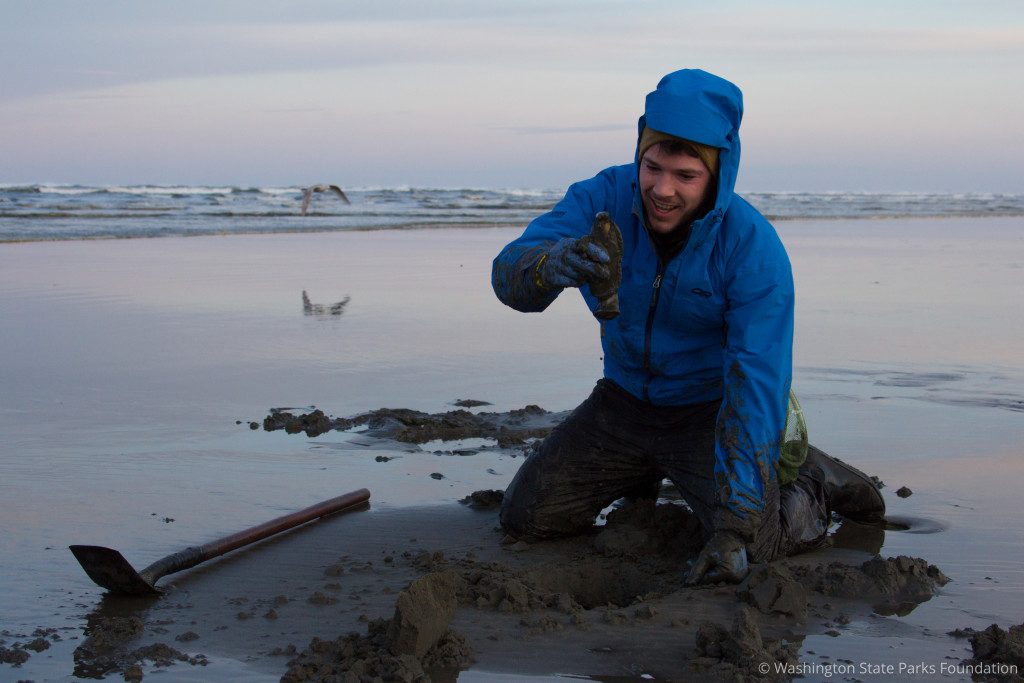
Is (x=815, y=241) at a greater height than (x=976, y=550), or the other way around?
(x=815, y=241)

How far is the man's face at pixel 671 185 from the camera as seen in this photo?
3.45 metres

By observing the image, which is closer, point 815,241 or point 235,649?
point 235,649

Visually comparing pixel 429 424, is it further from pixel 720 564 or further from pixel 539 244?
pixel 720 564

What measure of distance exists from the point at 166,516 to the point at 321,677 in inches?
59.7

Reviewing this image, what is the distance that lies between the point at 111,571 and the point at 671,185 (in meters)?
2.00

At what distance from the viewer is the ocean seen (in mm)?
19984

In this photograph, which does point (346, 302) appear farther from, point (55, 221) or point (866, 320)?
point (55, 221)

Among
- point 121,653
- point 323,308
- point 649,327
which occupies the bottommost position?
point 121,653

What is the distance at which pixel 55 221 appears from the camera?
21297 mm

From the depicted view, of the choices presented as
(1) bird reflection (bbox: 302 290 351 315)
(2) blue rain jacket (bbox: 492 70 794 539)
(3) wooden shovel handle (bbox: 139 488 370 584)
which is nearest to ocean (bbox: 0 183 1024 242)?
(1) bird reflection (bbox: 302 290 351 315)

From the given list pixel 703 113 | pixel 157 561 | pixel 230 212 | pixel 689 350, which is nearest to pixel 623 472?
pixel 689 350

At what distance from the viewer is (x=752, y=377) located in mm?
3461

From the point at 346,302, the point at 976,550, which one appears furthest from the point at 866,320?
the point at 976,550

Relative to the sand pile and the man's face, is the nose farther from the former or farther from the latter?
the sand pile
